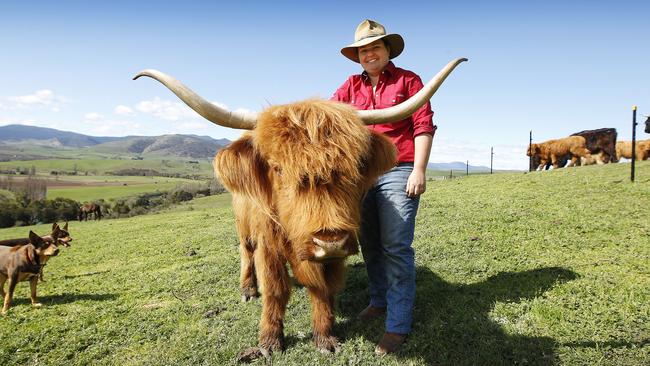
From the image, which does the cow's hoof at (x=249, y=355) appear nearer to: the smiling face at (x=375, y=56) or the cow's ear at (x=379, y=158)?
the cow's ear at (x=379, y=158)

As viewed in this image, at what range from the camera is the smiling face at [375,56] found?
3.80 m

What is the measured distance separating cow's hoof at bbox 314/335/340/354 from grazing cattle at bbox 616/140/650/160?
23.3m

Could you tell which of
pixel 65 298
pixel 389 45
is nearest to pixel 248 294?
pixel 65 298

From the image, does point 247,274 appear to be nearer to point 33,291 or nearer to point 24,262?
point 33,291

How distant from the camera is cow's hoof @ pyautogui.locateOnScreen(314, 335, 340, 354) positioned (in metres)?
3.63

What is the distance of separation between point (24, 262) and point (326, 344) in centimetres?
501

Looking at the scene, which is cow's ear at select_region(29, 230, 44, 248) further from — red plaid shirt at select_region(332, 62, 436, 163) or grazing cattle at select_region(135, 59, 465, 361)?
red plaid shirt at select_region(332, 62, 436, 163)

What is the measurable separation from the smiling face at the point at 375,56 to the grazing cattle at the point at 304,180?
64cm

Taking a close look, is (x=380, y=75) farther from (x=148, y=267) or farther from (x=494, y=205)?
(x=494, y=205)

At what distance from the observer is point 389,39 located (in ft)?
12.6

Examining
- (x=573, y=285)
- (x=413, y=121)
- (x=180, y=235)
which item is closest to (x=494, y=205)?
(x=573, y=285)

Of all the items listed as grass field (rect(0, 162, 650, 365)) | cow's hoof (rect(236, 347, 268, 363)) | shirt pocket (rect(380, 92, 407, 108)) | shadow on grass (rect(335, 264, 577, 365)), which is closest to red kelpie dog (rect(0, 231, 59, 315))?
grass field (rect(0, 162, 650, 365))

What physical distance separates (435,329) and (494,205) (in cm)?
712

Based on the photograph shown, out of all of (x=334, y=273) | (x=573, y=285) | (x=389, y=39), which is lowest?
(x=573, y=285)
